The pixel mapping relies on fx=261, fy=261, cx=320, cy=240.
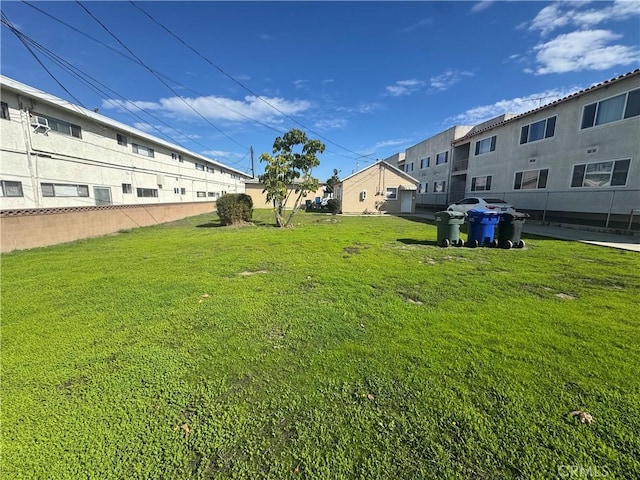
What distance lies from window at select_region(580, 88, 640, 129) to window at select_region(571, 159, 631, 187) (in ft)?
6.25

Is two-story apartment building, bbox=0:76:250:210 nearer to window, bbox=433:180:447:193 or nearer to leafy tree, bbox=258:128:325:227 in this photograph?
leafy tree, bbox=258:128:325:227

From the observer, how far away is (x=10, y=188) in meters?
11.0

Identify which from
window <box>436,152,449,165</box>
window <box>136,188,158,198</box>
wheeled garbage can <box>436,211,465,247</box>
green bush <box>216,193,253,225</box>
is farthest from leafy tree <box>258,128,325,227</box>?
window <box>436,152,449,165</box>

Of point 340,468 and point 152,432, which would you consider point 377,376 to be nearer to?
point 340,468

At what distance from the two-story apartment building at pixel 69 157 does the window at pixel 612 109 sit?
83.7ft

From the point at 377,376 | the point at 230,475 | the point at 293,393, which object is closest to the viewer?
the point at 230,475

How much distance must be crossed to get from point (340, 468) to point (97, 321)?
3885mm

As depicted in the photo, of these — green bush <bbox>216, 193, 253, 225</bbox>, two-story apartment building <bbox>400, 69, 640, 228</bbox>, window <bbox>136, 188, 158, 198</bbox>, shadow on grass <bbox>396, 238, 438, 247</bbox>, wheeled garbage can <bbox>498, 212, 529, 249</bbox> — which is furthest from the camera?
window <bbox>136, 188, 158, 198</bbox>

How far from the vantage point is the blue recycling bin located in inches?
348

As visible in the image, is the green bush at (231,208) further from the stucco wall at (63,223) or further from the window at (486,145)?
the window at (486,145)

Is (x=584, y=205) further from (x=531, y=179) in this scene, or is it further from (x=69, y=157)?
(x=69, y=157)

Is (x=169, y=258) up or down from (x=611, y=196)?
down

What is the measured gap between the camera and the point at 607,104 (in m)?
11.9

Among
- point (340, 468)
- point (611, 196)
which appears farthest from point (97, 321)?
point (611, 196)
